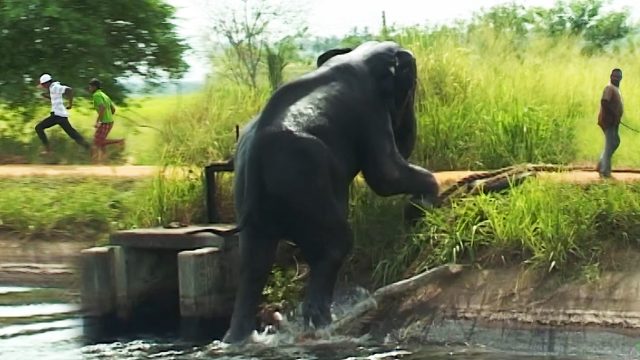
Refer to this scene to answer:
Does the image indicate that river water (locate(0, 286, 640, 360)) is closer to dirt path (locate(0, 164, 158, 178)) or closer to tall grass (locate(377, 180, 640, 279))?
tall grass (locate(377, 180, 640, 279))

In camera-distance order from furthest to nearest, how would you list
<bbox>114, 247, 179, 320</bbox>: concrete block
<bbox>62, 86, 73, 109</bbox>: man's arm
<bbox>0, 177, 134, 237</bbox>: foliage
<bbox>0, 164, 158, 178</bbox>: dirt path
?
<bbox>62, 86, 73, 109</bbox>: man's arm, <bbox>0, 164, 158, 178</bbox>: dirt path, <bbox>0, 177, 134, 237</bbox>: foliage, <bbox>114, 247, 179, 320</bbox>: concrete block

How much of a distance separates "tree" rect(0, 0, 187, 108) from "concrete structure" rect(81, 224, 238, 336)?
33.6 feet

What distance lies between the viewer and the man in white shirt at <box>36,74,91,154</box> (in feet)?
67.5

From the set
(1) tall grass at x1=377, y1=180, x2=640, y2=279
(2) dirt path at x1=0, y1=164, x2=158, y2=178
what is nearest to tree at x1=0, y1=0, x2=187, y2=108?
(2) dirt path at x1=0, y1=164, x2=158, y2=178

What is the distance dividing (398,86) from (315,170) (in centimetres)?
142

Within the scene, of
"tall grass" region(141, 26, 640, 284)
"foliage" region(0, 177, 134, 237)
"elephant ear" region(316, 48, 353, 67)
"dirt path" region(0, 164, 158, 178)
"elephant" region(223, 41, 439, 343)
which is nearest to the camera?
"elephant" region(223, 41, 439, 343)

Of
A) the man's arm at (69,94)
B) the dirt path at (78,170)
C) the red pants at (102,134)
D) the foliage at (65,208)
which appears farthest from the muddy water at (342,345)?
the man's arm at (69,94)

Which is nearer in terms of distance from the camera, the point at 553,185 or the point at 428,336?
the point at 428,336

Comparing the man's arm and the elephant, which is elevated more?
the elephant

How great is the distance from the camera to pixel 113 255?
11914 mm

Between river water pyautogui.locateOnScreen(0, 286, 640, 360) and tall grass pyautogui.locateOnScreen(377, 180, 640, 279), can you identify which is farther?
tall grass pyautogui.locateOnScreen(377, 180, 640, 279)

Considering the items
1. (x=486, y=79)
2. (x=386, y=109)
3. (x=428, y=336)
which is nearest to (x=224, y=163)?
(x=386, y=109)

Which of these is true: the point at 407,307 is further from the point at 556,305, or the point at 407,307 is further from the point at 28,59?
the point at 28,59

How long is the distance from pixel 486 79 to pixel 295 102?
615 cm
